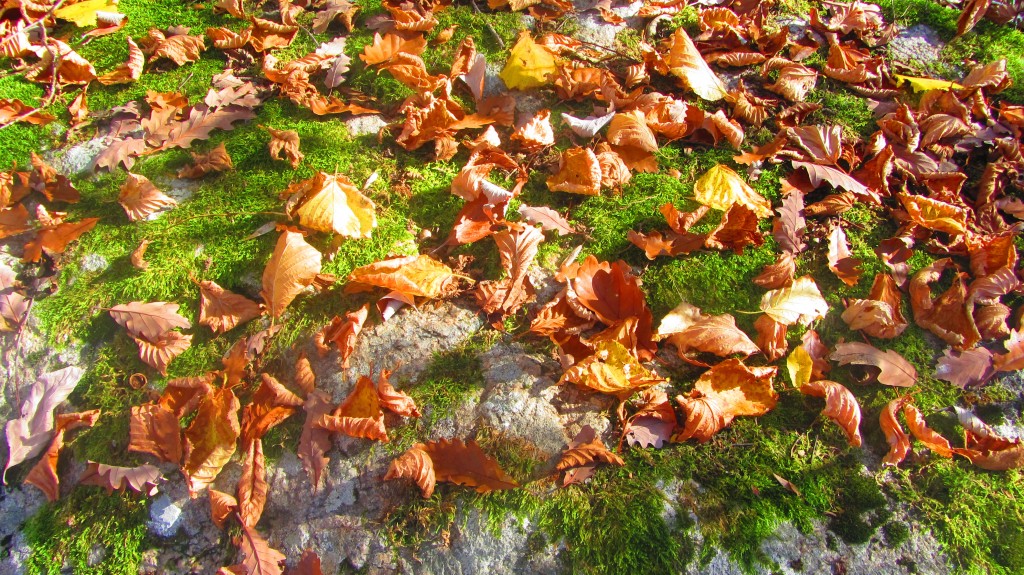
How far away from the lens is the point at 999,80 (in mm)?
3279

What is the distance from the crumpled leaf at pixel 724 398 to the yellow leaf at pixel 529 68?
1975mm

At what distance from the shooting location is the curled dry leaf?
8.30 feet

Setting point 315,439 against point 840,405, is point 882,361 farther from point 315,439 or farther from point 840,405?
point 315,439

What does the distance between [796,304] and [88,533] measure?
294 cm

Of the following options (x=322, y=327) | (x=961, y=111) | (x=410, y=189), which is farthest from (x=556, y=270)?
(x=961, y=111)

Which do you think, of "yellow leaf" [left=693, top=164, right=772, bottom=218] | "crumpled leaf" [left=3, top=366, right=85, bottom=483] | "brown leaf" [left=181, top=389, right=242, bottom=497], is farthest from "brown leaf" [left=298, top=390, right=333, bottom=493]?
"yellow leaf" [left=693, top=164, right=772, bottom=218]

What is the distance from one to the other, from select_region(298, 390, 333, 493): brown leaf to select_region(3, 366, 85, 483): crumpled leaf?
1.08 m

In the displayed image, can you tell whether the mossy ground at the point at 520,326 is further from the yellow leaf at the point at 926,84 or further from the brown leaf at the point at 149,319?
the yellow leaf at the point at 926,84

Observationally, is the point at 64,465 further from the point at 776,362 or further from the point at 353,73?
the point at 776,362

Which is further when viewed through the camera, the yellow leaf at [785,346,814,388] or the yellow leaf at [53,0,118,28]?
the yellow leaf at [53,0,118,28]

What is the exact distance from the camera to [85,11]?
3.77m

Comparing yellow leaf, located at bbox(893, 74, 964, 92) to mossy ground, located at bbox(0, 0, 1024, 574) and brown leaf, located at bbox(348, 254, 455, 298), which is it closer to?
mossy ground, located at bbox(0, 0, 1024, 574)

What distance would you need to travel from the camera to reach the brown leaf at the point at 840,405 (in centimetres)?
218

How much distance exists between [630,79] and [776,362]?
182 centimetres
